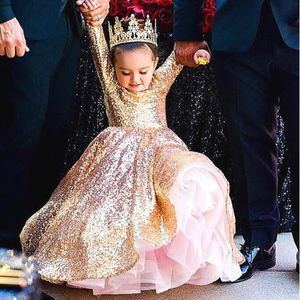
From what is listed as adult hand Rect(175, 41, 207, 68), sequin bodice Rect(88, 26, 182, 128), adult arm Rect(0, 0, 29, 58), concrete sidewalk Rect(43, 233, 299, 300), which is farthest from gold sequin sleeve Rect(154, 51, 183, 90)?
concrete sidewalk Rect(43, 233, 299, 300)

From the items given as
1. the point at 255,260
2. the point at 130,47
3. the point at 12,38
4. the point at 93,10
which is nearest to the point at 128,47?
the point at 130,47

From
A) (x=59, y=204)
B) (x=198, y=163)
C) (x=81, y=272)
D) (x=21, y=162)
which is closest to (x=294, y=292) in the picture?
(x=198, y=163)

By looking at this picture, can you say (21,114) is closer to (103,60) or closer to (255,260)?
(103,60)

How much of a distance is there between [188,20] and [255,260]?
0.77 meters

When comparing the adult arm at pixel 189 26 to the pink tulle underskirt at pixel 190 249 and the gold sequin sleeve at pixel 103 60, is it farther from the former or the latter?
the pink tulle underskirt at pixel 190 249

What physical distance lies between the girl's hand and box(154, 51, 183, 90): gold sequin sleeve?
192 mm

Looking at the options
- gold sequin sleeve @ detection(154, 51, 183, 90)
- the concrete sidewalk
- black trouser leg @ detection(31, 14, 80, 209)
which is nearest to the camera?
the concrete sidewalk

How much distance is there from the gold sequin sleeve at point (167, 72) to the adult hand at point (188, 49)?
0.12 m

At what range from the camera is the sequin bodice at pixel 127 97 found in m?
2.04

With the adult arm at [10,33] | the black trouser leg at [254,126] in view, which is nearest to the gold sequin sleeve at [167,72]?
the black trouser leg at [254,126]

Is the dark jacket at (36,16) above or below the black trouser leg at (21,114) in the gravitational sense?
above

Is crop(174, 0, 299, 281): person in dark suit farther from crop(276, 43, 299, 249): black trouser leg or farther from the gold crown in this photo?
the gold crown

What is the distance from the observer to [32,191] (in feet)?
7.00

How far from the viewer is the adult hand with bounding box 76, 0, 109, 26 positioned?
6.28ft
